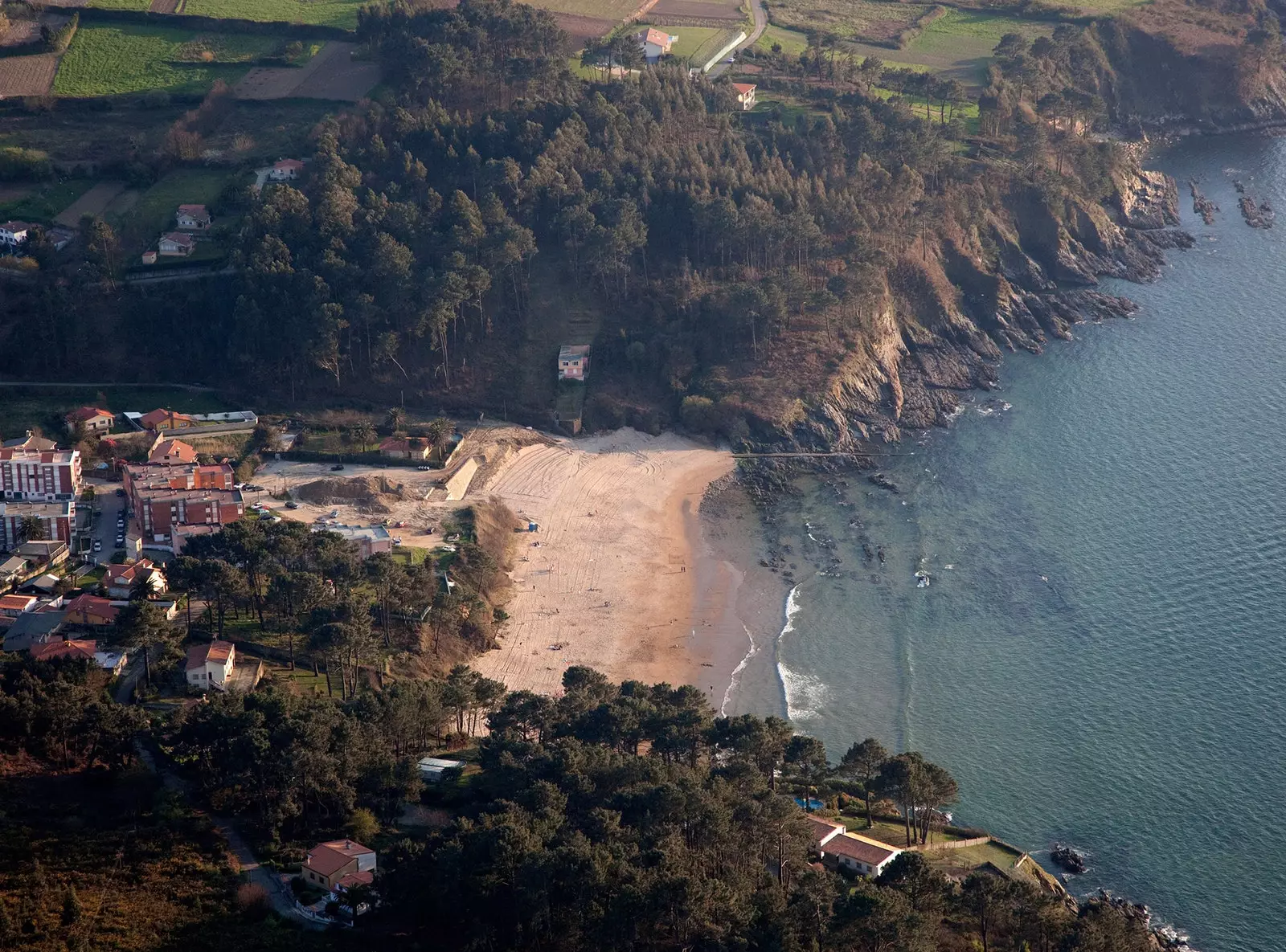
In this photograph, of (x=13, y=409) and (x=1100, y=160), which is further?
(x=1100, y=160)

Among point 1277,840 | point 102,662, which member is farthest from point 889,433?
point 102,662

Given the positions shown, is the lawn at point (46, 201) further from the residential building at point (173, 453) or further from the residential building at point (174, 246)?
the residential building at point (173, 453)

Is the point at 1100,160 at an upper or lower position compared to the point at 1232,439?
upper

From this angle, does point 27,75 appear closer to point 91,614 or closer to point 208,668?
point 91,614

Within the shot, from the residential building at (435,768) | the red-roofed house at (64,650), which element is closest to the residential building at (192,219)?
the red-roofed house at (64,650)

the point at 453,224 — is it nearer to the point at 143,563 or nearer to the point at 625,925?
the point at 143,563

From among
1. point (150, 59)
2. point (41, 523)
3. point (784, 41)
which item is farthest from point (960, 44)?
point (41, 523)

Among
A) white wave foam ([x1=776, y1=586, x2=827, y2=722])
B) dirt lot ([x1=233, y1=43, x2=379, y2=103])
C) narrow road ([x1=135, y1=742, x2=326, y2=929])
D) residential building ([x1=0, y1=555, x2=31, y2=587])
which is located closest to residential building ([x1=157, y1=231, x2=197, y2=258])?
dirt lot ([x1=233, y1=43, x2=379, y2=103])
